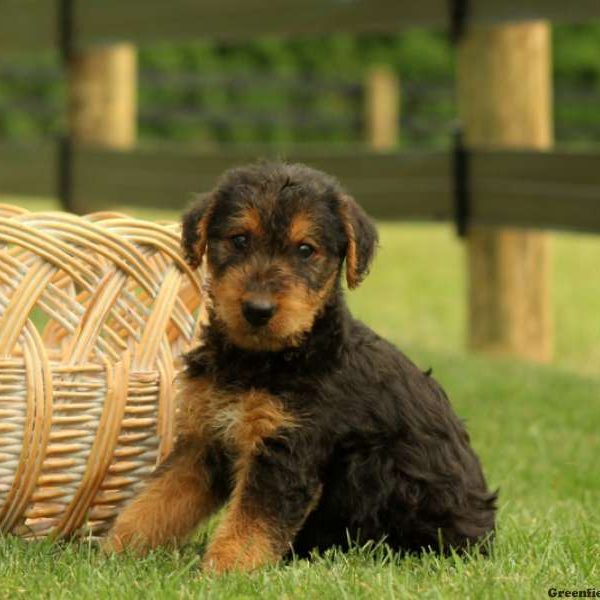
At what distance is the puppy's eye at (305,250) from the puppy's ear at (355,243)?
0.18 meters

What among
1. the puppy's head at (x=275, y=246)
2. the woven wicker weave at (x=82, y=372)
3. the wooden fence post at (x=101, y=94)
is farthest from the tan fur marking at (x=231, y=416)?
the wooden fence post at (x=101, y=94)

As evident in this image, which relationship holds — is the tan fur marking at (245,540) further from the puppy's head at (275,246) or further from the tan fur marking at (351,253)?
the tan fur marking at (351,253)

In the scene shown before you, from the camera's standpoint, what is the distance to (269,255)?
397 cm

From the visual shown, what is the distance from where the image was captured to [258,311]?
385 centimetres

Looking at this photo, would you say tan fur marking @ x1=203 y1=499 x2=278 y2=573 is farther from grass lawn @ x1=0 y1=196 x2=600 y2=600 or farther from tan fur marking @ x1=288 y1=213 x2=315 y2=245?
tan fur marking @ x1=288 y1=213 x2=315 y2=245

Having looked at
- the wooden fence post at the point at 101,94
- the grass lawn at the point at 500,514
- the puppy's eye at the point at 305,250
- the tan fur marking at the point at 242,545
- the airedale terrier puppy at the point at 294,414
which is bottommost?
the grass lawn at the point at 500,514

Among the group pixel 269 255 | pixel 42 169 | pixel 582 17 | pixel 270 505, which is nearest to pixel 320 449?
pixel 270 505

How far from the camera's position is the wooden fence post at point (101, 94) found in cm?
1060

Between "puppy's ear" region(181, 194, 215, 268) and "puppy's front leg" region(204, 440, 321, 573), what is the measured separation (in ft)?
2.26

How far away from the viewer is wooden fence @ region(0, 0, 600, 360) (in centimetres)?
817

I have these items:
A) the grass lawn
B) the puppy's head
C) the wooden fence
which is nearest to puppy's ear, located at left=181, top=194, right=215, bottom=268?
the puppy's head

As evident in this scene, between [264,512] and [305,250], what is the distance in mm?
771

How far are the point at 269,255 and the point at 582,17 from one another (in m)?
4.52

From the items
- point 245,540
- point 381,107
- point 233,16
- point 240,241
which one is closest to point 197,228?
point 240,241
